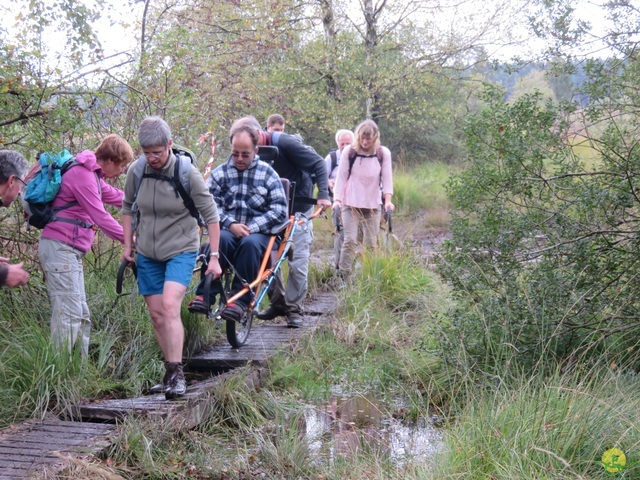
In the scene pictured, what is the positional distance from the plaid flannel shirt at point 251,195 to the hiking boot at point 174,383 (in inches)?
64.4

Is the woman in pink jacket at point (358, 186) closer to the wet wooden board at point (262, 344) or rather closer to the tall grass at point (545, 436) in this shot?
the wet wooden board at point (262, 344)

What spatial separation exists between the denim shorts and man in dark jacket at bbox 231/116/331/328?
2264mm

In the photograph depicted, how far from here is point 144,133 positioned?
5.41 m

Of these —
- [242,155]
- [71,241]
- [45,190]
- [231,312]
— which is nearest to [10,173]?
[45,190]

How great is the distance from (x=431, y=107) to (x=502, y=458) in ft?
59.5

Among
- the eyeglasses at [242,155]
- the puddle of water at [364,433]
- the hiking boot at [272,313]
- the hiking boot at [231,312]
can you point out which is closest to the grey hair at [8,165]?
the hiking boot at [231,312]

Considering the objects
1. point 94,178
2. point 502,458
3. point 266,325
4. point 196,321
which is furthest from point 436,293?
point 502,458

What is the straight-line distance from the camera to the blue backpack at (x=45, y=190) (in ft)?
18.4

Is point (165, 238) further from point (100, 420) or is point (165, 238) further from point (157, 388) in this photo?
point (100, 420)

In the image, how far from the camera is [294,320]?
316 inches

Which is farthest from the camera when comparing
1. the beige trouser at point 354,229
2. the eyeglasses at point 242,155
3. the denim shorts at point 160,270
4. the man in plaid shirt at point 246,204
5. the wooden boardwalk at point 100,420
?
the beige trouser at point 354,229

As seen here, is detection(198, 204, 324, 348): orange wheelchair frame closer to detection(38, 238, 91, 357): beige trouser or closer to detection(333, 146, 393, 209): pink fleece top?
detection(38, 238, 91, 357): beige trouser

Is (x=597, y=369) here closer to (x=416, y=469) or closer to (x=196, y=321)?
(x=416, y=469)

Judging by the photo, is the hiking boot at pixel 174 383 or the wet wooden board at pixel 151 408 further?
the hiking boot at pixel 174 383
